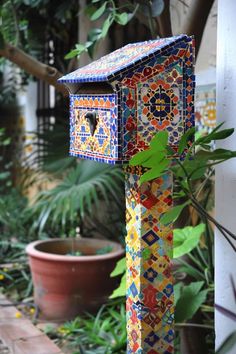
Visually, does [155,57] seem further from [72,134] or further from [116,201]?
[116,201]

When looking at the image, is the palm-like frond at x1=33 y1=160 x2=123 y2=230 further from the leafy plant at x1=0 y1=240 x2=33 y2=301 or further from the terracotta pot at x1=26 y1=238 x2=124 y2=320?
the leafy plant at x1=0 y1=240 x2=33 y2=301

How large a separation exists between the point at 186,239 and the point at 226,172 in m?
Result: 0.79

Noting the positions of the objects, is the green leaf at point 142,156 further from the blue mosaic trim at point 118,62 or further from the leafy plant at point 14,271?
the leafy plant at point 14,271

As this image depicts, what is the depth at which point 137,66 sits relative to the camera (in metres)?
1.99

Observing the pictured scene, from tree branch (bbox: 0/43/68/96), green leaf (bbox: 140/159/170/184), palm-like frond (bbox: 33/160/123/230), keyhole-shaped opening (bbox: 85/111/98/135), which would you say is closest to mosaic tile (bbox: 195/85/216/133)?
palm-like frond (bbox: 33/160/123/230)

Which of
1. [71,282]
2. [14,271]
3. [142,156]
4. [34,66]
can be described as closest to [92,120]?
[142,156]

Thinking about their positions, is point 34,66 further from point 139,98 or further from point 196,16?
point 139,98

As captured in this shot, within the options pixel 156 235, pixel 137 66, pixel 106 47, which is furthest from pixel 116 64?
pixel 106 47

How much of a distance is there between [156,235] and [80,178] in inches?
91.4

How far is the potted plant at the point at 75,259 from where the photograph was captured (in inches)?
152

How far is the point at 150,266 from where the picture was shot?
2080 millimetres

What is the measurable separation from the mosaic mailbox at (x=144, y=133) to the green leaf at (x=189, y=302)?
319 mm

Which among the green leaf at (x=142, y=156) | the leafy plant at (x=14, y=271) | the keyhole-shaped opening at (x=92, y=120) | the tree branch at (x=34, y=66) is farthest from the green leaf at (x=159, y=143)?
the leafy plant at (x=14, y=271)

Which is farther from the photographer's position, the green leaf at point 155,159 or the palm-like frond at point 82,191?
the palm-like frond at point 82,191
